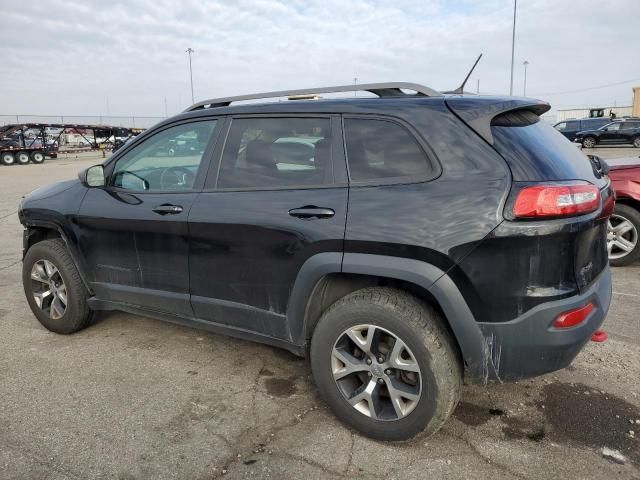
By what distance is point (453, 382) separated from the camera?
2.43 meters

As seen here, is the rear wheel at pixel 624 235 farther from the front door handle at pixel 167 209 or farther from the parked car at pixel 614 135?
the parked car at pixel 614 135

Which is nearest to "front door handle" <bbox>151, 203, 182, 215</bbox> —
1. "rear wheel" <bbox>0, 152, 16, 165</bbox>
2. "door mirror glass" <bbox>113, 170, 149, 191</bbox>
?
"door mirror glass" <bbox>113, 170, 149, 191</bbox>

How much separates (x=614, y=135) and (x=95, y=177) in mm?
28201

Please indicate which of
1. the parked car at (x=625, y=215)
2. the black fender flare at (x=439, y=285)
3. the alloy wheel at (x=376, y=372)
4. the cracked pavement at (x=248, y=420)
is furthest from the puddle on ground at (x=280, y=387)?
the parked car at (x=625, y=215)

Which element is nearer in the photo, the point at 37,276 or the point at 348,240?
the point at 348,240

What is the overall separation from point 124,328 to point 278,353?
1.42 meters

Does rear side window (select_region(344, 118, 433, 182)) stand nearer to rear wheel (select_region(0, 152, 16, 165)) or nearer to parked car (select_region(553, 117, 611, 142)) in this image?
parked car (select_region(553, 117, 611, 142))

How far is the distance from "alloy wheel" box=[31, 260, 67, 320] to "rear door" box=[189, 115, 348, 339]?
1436 millimetres

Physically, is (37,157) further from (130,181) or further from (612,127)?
(612,127)

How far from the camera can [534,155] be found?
2.34 meters

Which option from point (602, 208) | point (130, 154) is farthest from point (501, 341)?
point (130, 154)

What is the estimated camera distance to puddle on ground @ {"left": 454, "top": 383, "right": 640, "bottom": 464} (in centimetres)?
259

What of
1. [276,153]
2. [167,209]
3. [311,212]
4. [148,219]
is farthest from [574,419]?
[148,219]

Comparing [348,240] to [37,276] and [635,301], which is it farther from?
[635,301]
